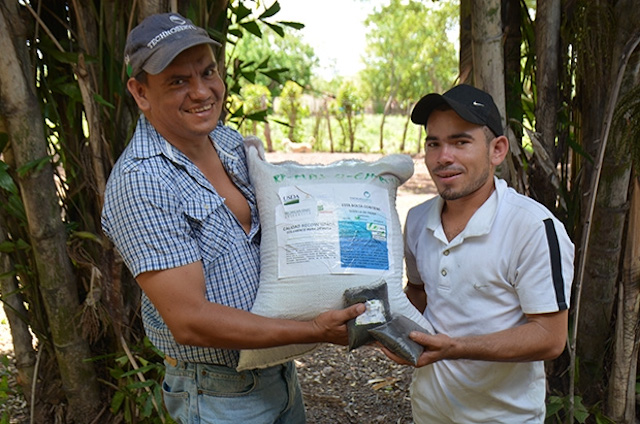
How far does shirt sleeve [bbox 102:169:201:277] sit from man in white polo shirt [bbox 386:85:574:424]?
569mm

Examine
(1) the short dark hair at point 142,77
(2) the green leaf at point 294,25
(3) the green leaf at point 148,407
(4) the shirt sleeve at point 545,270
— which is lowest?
(3) the green leaf at point 148,407

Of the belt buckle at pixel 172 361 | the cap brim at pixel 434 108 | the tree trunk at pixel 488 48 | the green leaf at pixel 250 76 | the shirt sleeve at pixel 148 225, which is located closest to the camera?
the shirt sleeve at pixel 148 225

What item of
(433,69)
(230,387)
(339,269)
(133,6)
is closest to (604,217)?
(339,269)

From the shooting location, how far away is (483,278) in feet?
5.01

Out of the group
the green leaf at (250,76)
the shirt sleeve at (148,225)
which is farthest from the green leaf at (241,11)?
the shirt sleeve at (148,225)

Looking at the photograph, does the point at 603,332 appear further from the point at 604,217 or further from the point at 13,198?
the point at 13,198

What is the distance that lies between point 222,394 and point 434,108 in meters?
0.93

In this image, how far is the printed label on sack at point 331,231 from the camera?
1547 mm

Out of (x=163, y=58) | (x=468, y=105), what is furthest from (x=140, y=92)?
(x=468, y=105)

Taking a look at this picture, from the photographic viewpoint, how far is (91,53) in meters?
2.23

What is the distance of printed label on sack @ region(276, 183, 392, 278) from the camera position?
1.55m

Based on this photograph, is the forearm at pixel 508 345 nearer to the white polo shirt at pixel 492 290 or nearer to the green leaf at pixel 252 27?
the white polo shirt at pixel 492 290

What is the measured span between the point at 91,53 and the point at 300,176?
1085 mm

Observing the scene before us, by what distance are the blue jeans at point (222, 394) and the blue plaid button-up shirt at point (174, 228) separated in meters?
0.05
